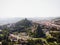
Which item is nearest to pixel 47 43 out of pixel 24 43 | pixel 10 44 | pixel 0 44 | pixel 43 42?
pixel 43 42

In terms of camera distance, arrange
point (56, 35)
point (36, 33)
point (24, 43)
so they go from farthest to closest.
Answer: point (36, 33), point (56, 35), point (24, 43)

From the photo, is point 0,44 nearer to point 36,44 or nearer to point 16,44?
point 16,44

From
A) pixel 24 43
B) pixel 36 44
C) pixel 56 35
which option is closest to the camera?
pixel 36 44

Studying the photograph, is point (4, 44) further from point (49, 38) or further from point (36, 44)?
point (49, 38)

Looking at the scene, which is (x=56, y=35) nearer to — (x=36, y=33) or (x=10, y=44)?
(x=36, y=33)

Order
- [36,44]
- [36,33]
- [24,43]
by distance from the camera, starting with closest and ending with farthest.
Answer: [36,44], [24,43], [36,33]

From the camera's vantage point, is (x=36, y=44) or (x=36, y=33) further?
(x=36, y=33)

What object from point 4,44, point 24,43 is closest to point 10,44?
point 4,44

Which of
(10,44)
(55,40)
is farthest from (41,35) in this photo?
(10,44)

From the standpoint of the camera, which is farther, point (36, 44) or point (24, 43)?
point (24, 43)
